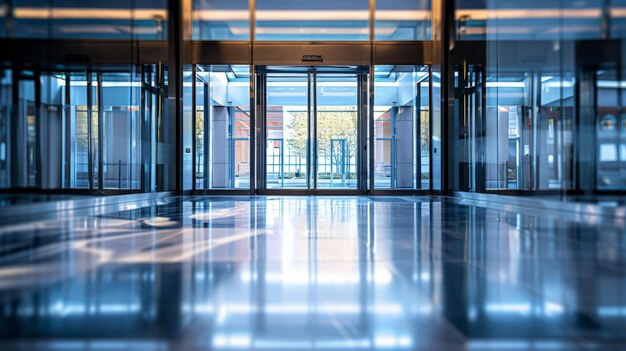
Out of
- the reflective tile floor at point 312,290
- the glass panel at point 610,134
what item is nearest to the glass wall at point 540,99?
the glass panel at point 610,134

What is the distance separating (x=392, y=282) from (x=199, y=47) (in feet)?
37.9

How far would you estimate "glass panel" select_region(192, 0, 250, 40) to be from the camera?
13305mm

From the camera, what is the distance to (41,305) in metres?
2.30

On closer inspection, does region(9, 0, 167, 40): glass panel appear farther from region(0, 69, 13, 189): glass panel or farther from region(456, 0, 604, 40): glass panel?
region(456, 0, 604, 40): glass panel

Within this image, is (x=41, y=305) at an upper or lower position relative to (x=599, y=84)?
lower

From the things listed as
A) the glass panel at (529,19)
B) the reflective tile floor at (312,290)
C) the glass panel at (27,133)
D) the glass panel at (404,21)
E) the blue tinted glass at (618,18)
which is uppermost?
the glass panel at (404,21)

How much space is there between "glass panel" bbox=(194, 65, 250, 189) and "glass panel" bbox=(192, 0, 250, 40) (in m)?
0.80

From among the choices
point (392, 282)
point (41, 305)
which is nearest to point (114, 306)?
point (41, 305)

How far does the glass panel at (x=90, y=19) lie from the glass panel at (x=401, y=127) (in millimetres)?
5580

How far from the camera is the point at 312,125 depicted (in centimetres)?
1427

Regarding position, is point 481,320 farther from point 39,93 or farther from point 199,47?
point 199,47

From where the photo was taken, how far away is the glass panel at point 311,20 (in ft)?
43.7

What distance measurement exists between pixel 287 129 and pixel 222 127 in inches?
71.9

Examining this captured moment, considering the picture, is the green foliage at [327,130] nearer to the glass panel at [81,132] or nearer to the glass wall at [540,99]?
the glass wall at [540,99]
